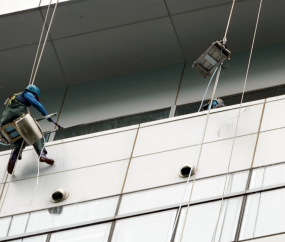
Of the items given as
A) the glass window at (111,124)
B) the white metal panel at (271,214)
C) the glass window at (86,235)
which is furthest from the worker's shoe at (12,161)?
the white metal panel at (271,214)

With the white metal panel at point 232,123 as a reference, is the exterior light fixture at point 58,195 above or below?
below

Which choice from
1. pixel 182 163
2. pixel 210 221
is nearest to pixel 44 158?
pixel 182 163

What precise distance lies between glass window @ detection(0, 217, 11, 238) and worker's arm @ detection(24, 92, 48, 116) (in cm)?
152

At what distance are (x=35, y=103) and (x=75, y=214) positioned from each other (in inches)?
64.3

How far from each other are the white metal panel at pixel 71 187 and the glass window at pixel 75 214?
0.41 feet

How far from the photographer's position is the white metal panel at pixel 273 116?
11758 mm

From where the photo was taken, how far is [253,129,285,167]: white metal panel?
36.8ft

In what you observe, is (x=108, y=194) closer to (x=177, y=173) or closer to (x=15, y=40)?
(x=177, y=173)

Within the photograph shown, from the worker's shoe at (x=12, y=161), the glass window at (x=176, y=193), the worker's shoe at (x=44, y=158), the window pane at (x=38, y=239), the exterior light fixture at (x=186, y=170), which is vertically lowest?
the window pane at (x=38, y=239)

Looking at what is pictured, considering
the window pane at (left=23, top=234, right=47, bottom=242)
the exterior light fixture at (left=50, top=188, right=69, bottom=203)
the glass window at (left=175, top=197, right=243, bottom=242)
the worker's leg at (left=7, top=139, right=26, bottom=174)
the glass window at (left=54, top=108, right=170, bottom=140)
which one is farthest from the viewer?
the glass window at (left=54, top=108, right=170, bottom=140)

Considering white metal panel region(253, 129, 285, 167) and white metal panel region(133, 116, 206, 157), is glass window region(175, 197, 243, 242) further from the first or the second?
white metal panel region(133, 116, 206, 157)

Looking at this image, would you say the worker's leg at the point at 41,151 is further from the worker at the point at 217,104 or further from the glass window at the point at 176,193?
the worker at the point at 217,104

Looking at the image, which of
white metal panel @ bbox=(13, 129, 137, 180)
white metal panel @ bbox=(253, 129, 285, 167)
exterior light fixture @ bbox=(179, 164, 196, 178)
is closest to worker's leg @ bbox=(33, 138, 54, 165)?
white metal panel @ bbox=(13, 129, 137, 180)

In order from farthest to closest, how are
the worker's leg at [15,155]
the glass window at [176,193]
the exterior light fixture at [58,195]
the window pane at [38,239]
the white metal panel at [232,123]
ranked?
the worker's leg at [15,155] → the exterior light fixture at [58,195] → the white metal panel at [232,123] → the window pane at [38,239] → the glass window at [176,193]
